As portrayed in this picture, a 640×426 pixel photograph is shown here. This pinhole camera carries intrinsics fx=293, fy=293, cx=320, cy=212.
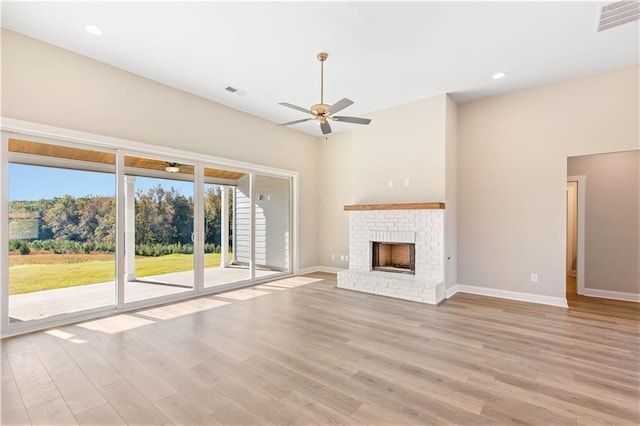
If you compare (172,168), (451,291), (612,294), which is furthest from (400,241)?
(172,168)

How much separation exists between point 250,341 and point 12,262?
286 cm

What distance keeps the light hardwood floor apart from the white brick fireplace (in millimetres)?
619

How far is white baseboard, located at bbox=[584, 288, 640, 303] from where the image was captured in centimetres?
452

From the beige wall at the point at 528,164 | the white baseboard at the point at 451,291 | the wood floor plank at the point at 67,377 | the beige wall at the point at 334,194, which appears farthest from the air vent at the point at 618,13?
the wood floor plank at the point at 67,377

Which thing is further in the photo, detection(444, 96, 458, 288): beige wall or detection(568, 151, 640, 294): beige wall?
detection(444, 96, 458, 288): beige wall

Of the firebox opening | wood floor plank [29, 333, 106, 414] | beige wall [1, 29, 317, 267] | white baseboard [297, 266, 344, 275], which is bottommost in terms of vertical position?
white baseboard [297, 266, 344, 275]

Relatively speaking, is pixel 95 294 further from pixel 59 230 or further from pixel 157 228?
pixel 157 228

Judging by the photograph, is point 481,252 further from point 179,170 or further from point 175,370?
point 179,170

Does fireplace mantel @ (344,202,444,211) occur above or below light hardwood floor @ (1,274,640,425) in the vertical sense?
above

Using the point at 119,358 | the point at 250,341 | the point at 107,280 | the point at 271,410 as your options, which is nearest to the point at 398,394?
the point at 271,410

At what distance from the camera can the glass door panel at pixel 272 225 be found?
6.11 m

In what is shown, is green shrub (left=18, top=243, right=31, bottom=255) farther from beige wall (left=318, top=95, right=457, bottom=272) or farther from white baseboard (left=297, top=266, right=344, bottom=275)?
beige wall (left=318, top=95, right=457, bottom=272)

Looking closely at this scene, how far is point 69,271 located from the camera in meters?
3.82

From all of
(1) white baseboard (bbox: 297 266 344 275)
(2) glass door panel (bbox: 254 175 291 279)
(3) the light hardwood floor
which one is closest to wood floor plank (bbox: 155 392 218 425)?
(3) the light hardwood floor
